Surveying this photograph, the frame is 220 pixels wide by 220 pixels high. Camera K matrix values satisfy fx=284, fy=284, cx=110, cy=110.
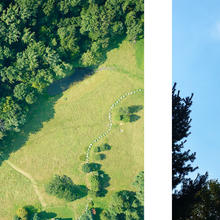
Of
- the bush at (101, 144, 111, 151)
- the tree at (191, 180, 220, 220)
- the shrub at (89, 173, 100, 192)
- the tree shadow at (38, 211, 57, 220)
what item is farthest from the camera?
the bush at (101, 144, 111, 151)

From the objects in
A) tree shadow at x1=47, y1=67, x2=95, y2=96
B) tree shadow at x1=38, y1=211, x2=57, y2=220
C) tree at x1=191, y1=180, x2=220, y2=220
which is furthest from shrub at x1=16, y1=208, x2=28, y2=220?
tree at x1=191, y1=180, x2=220, y2=220

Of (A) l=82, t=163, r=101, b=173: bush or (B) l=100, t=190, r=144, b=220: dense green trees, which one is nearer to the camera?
(B) l=100, t=190, r=144, b=220: dense green trees

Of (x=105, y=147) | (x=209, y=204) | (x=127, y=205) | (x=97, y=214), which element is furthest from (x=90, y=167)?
(x=209, y=204)

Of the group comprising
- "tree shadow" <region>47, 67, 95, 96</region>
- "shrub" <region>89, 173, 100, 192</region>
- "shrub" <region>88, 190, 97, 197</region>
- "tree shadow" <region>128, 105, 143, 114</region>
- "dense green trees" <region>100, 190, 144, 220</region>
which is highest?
"tree shadow" <region>47, 67, 95, 96</region>

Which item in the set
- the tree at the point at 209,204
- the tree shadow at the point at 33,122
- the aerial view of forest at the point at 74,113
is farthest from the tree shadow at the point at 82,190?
the tree at the point at 209,204

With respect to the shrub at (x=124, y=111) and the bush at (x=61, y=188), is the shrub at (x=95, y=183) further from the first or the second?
the shrub at (x=124, y=111)

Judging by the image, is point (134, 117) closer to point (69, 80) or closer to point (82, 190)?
point (69, 80)

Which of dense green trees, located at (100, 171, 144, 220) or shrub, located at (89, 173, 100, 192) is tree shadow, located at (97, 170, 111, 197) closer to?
shrub, located at (89, 173, 100, 192)
